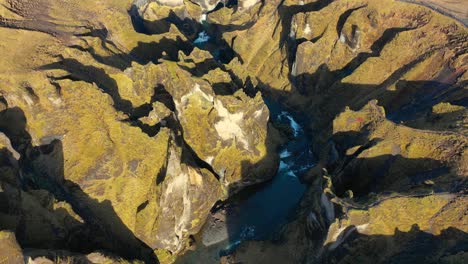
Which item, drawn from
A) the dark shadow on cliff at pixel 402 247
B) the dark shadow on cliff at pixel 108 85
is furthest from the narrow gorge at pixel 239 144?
the dark shadow on cliff at pixel 108 85

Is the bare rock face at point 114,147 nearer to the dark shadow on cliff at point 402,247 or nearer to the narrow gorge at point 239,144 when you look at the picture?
the narrow gorge at point 239,144

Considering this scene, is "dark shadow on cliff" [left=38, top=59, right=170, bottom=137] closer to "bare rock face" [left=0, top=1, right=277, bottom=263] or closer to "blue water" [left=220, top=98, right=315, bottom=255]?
"bare rock face" [left=0, top=1, right=277, bottom=263]

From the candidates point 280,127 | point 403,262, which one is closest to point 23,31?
point 280,127

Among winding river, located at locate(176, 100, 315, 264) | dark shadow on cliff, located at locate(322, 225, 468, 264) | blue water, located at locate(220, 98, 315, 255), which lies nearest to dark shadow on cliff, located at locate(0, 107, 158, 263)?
winding river, located at locate(176, 100, 315, 264)

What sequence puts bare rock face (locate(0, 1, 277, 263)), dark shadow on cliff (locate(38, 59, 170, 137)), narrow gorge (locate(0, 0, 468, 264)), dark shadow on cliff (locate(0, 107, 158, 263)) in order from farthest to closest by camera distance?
dark shadow on cliff (locate(38, 59, 170, 137)), bare rock face (locate(0, 1, 277, 263)), dark shadow on cliff (locate(0, 107, 158, 263)), narrow gorge (locate(0, 0, 468, 264))

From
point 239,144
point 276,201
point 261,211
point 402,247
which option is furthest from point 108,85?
point 402,247

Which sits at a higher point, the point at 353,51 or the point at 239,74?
the point at 353,51

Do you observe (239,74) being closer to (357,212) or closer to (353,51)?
(353,51)

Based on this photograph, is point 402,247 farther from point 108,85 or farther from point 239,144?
point 108,85
